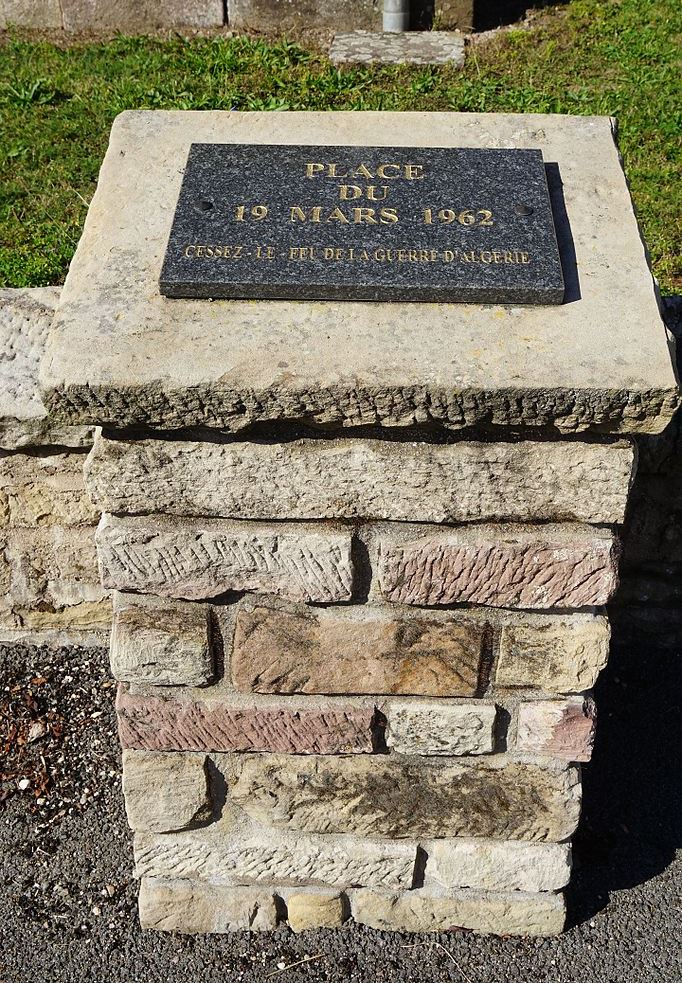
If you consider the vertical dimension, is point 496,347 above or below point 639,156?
above

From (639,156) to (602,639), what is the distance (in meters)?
3.09

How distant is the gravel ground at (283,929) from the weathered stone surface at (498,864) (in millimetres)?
208

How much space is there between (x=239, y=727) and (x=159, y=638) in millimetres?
272

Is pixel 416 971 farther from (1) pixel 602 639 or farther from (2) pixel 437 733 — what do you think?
(1) pixel 602 639

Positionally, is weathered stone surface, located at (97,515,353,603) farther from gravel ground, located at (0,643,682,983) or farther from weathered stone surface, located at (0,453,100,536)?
gravel ground, located at (0,643,682,983)

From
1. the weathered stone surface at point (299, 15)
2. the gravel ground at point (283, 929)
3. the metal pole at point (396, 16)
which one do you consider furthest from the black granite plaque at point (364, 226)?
the weathered stone surface at point (299, 15)

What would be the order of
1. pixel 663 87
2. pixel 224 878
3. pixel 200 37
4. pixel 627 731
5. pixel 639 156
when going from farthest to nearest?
pixel 200 37, pixel 663 87, pixel 639 156, pixel 627 731, pixel 224 878

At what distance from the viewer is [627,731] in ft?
9.71

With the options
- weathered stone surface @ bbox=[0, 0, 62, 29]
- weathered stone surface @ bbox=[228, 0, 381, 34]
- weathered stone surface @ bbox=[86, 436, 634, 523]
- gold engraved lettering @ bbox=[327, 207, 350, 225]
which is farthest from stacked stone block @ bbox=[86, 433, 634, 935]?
weathered stone surface @ bbox=[0, 0, 62, 29]

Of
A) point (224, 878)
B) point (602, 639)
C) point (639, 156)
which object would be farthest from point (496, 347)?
point (639, 156)

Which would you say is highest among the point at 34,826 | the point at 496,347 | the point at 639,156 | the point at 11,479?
the point at 496,347

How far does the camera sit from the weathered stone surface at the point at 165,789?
2256mm

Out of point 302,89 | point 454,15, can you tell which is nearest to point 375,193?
point 302,89

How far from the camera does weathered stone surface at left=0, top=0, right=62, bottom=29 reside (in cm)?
573
